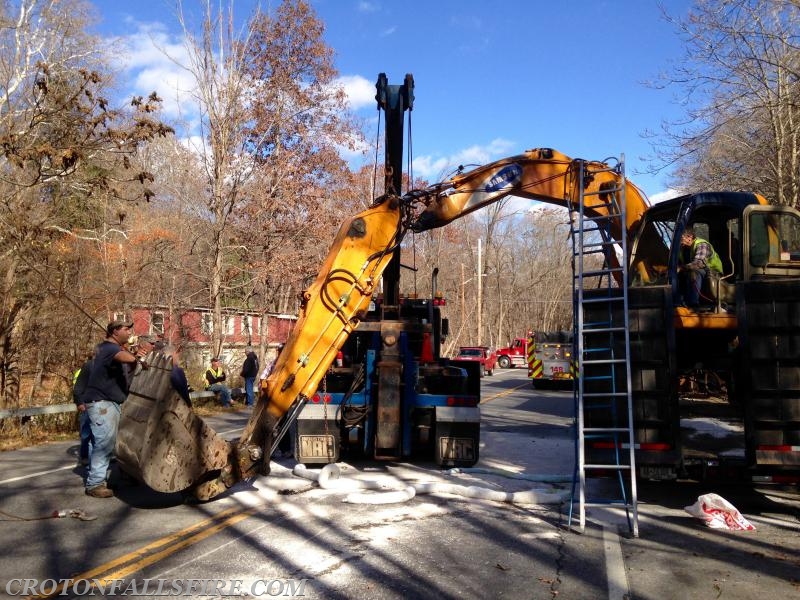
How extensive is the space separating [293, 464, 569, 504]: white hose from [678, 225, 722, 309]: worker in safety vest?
2.74 meters

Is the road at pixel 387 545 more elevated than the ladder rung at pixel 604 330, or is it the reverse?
the ladder rung at pixel 604 330

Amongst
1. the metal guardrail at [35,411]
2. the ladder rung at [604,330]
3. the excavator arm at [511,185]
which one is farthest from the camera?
the metal guardrail at [35,411]

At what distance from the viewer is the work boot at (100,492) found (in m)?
7.56

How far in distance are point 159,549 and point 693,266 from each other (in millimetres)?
6339

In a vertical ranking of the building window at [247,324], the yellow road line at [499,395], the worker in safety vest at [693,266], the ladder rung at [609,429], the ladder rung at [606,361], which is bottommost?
the yellow road line at [499,395]

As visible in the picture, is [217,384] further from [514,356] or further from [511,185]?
[514,356]

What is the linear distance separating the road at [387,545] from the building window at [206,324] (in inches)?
613

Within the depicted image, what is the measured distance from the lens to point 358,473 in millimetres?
9328

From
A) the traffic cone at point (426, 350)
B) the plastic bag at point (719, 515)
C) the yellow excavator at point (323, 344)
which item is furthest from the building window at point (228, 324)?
the plastic bag at point (719, 515)

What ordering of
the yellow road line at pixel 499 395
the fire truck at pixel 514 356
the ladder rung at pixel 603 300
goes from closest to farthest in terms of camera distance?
the ladder rung at pixel 603 300 → the yellow road line at pixel 499 395 → the fire truck at pixel 514 356

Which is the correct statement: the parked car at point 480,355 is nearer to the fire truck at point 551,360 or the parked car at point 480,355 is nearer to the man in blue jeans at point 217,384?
the fire truck at point 551,360

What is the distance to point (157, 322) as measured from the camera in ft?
80.1

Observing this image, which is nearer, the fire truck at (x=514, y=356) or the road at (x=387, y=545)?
the road at (x=387, y=545)

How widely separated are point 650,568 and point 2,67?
21.3 metres
